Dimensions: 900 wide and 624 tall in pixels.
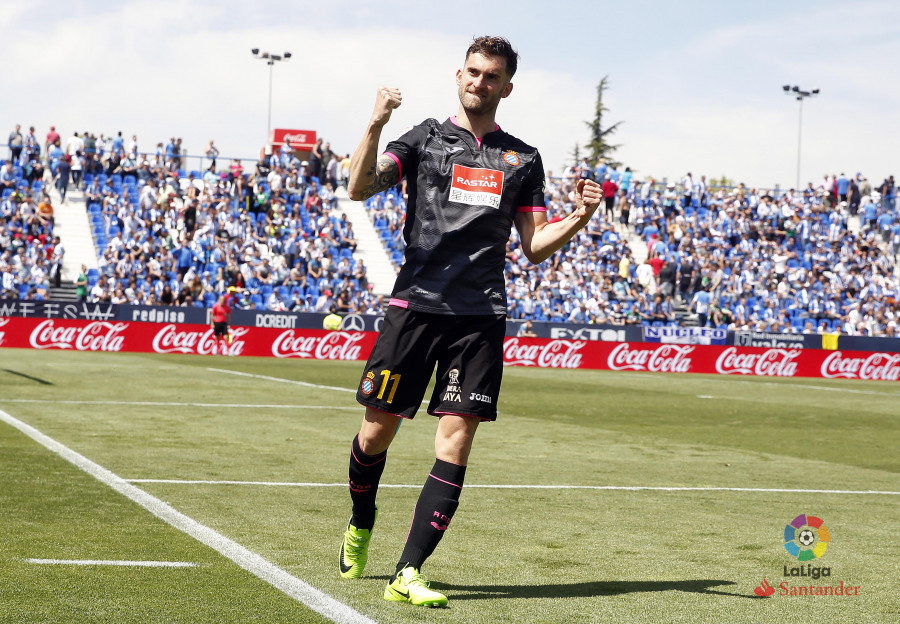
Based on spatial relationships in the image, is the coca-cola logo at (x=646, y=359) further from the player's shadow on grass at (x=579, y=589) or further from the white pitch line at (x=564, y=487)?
the player's shadow on grass at (x=579, y=589)

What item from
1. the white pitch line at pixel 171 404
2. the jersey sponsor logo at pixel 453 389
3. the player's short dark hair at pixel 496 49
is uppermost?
the player's short dark hair at pixel 496 49

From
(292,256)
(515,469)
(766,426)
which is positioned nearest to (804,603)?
(515,469)


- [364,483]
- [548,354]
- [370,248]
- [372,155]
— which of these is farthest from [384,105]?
[370,248]

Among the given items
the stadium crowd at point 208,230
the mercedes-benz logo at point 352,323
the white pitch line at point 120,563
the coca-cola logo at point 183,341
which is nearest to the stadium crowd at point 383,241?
the stadium crowd at point 208,230

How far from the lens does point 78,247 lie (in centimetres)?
3856

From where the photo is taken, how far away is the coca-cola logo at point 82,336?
107 ft

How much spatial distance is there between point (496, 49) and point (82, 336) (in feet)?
96.3

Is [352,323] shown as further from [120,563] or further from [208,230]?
[120,563]

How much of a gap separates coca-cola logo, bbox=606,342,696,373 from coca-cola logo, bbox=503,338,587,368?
46.2 inches

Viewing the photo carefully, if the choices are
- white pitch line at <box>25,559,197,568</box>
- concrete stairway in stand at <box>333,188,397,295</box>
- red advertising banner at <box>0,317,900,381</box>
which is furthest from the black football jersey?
concrete stairway in stand at <box>333,188,397,295</box>

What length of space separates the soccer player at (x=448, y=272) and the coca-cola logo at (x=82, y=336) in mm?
28677

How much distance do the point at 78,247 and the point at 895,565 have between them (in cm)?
3557

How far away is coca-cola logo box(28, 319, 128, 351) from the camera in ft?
107

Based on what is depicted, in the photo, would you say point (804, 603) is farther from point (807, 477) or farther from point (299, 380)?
point (299, 380)
